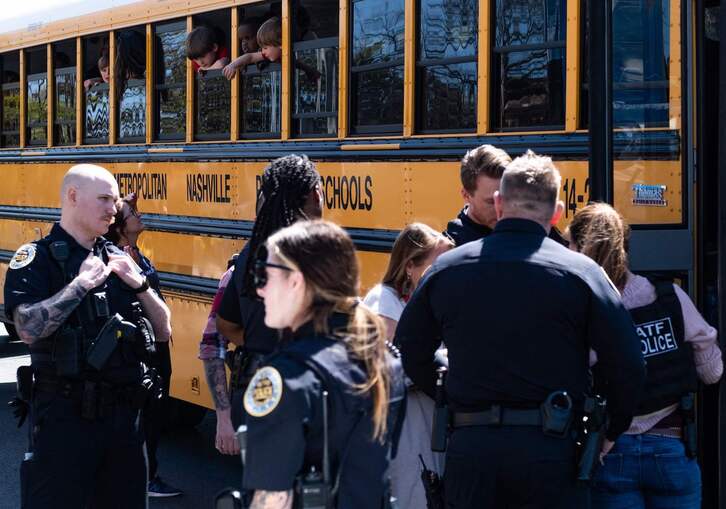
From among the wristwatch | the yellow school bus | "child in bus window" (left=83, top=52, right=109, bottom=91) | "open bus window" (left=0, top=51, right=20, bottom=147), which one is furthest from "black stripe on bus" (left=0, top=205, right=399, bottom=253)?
the wristwatch

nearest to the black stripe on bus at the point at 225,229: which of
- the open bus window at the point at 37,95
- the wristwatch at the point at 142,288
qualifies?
the open bus window at the point at 37,95

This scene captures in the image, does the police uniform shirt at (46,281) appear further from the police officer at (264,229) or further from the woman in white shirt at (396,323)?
the woman in white shirt at (396,323)

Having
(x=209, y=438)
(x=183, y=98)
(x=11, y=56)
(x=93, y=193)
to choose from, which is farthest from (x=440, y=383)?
(x=11, y=56)

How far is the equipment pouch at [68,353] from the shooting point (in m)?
3.89

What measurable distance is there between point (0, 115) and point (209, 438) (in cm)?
316

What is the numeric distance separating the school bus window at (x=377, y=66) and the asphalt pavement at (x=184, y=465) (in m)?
2.11

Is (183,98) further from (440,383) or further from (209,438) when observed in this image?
(440,383)

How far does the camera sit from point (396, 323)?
12.7 feet

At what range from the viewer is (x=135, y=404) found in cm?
406

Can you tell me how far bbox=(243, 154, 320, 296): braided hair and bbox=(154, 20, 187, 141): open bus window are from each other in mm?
3437

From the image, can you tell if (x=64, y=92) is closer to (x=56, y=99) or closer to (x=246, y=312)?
(x=56, y=99)

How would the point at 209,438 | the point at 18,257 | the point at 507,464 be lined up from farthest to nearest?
1. the point at 209,438
2. the point at 18,257
3. the point at 507,464

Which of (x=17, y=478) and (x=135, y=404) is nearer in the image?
(x=135, y=404)

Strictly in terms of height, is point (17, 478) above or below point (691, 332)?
below
